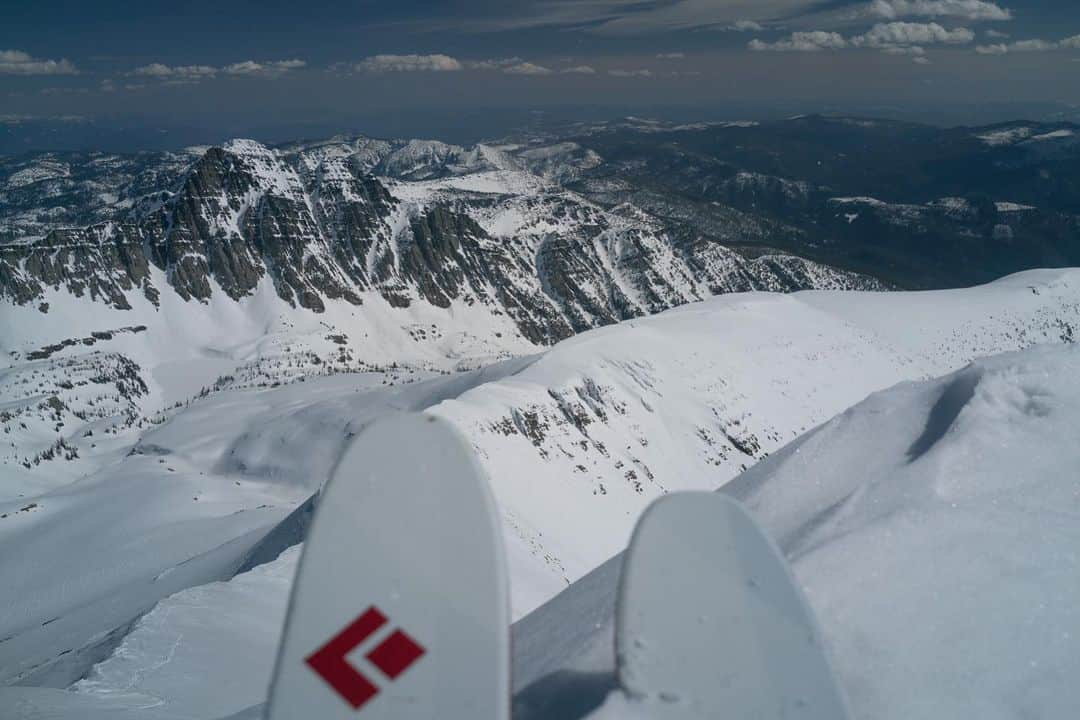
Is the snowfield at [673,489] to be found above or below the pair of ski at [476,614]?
below

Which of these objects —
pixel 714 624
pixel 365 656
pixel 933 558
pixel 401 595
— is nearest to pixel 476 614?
pixel 401 595

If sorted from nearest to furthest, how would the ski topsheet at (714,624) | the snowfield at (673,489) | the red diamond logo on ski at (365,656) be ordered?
the ski topsheet at (714,624), the red diamond logo on ski at (365,656), the snowfield at (673,489)

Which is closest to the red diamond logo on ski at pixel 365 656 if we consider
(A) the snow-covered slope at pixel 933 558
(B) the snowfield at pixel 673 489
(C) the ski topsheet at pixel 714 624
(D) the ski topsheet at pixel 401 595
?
(D) the ski topsheet at pixel 401 595

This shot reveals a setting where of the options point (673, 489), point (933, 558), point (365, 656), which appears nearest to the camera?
point (365, 656)

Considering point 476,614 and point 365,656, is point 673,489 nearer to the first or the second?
point 476,614

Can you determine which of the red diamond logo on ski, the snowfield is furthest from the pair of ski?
the snowfield

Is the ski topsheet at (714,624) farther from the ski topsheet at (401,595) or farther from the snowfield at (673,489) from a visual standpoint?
the ski topsheet at (401,595)
